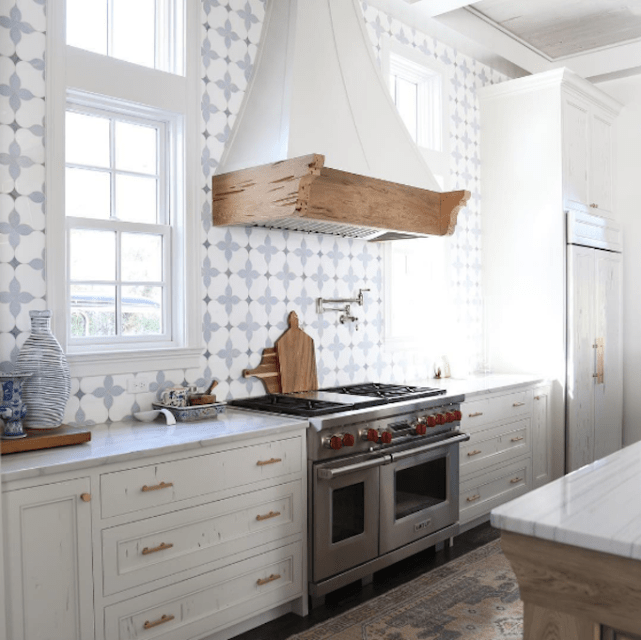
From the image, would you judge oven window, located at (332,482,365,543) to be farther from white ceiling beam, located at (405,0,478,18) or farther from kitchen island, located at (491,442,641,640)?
white ceiling beam, located at (405,0,478,18)

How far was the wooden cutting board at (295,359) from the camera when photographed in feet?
13.6

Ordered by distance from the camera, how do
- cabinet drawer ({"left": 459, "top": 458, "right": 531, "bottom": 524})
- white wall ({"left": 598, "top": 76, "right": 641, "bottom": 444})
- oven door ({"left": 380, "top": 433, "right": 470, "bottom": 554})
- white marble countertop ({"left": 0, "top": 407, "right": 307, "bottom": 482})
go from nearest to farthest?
white marble countertop ({"left": 0, "top": 407, "right": 307, "bottom": 482}) < oven door ({"left": 380, "top": 433, "right": 470, "bottom": 554}) < cabinet drawer ({"left": 459, "top": 458, "right": 531, "bottom": 524}) < white wall ({"left": 598, "top": 76, "right": 641, "bottom": 444})

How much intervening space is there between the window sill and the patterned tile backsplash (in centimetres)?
4

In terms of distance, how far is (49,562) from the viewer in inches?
96.7

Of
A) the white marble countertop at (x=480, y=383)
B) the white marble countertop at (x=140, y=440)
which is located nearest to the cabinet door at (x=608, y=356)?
the white marble countertop at (x=480, y=383)

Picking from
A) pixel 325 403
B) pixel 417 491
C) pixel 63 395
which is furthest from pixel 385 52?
pixel 63 395

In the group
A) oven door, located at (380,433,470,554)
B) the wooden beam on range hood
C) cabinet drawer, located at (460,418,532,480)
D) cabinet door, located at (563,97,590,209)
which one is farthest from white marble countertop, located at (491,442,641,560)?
cabinet door, located at (563,97,590,209)

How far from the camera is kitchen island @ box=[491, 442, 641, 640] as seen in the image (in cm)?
169

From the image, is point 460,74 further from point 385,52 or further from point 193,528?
point 193,528

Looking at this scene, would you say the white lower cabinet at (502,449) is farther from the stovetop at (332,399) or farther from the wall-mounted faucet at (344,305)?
the wall-mounted faucet at (344,305)

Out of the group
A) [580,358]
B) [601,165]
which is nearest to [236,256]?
[580,358]

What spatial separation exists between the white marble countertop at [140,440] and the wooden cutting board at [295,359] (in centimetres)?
50

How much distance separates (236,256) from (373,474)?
4.46ft

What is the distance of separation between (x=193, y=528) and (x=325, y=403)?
3.53 feet
